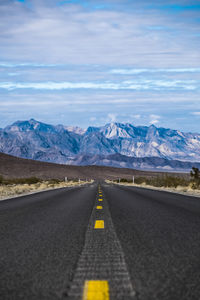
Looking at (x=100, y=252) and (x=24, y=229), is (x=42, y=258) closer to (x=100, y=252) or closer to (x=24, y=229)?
(x=100, y=252)

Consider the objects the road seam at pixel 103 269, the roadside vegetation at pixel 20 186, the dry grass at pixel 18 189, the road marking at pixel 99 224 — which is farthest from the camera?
the roadside vegetation at pixel 20 186

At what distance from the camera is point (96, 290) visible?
4133 millimetres

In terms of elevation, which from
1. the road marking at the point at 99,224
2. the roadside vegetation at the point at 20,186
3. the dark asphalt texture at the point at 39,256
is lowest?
the dark asphalt texture at the point at 39,256

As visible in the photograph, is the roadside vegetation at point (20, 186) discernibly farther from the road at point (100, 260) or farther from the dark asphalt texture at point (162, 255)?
the road at point (100, 260)

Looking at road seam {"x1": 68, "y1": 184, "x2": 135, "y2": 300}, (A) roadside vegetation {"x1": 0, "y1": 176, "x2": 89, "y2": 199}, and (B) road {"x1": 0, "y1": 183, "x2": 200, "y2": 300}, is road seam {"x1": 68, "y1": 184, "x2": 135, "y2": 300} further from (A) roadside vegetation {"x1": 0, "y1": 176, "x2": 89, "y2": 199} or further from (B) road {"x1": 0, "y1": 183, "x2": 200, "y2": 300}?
(A) roadside vegetation {"x1": 0, "y1": 176, "x2": 89, "y2": 199}

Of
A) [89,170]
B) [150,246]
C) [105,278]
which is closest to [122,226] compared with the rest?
[150,246]

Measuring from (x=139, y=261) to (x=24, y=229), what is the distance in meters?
3.78

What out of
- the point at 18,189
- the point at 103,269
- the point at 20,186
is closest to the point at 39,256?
the point at 103,269

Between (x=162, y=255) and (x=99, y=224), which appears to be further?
(x=99, y=224)

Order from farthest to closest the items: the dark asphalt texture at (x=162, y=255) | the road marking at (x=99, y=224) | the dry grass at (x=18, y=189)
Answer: the dry grass at (x=18, y=189)
the road marking at (x=99, y=224)
the dark asphalt texture at (x=162, y=255)

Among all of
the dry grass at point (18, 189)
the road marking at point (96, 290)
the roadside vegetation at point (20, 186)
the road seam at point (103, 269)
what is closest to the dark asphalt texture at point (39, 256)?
the road seam at point (103, 269)

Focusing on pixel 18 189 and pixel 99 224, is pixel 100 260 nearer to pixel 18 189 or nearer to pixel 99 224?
pixel 99 224

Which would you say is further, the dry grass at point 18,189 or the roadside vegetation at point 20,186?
the roadside vegetation at point 20,186

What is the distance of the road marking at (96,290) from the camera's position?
3.90 metres
